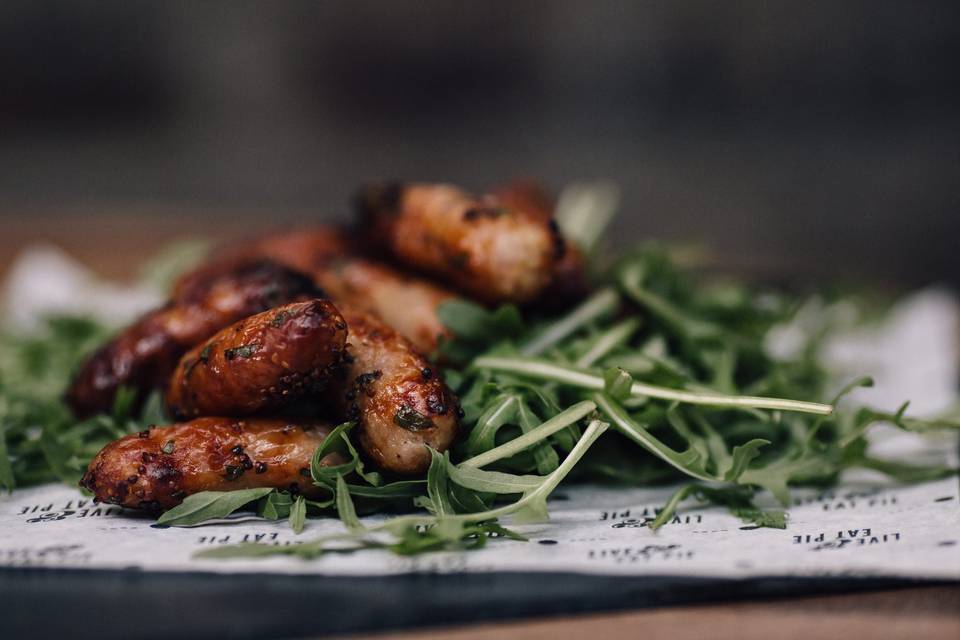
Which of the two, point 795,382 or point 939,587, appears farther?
point 795,382

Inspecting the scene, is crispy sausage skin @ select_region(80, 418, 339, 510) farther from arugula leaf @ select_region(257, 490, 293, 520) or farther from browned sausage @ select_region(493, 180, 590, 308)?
browned sausage @ select_region(493, 180, 590, 308)

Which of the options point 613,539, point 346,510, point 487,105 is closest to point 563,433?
A: point 613,539

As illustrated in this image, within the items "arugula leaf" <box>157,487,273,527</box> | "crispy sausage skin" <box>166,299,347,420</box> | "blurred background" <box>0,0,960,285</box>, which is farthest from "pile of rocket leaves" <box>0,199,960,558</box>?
"blurred background" <box>0,0,960,285</box>

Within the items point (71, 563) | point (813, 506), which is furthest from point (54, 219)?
point (813, 506)

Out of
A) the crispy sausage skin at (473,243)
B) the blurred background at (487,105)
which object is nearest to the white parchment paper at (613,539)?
the crispy sausage skin at (473,243)

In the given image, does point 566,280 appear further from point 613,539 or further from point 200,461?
point 200,461

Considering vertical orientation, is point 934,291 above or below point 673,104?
below

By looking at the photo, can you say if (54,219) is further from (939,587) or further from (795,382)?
(939,587)

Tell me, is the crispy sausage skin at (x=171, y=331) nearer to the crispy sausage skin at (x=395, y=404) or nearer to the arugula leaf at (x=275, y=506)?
the crispy sausage skin at (x=395, y=404)
